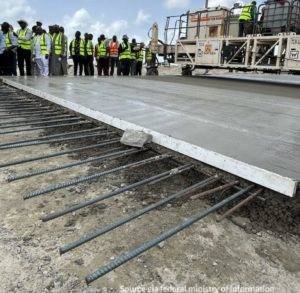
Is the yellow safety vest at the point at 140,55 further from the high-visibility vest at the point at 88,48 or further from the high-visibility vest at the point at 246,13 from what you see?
the high-visibility vest at the point at 246,13

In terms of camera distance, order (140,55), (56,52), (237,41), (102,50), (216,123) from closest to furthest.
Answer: (216,123)
(237,41)
(56,52)
(102,50)
(140,55)

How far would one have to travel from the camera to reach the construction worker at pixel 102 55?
13836 mm

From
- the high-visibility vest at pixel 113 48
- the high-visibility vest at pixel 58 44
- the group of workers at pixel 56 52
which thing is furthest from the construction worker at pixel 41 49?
the high-visibility vest at pixel 113 48

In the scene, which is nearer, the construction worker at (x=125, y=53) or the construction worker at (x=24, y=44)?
the construction worker at (x=24, y=44)

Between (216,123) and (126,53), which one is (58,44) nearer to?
(126,53)

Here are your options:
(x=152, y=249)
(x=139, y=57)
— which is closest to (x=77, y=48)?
(x=139, y=57)

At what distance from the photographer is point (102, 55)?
13977 millimetres

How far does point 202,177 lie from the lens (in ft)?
11.5

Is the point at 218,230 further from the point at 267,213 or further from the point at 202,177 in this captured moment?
the point at 202,177

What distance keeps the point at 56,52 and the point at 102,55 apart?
7.75 ft

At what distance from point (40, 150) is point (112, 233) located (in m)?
2.29

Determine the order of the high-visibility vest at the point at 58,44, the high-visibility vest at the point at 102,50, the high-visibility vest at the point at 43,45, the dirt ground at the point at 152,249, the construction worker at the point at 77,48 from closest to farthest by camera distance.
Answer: the dirt ground at the point at 152,249, the high-visibility vest at the point at 43,45, the high-visibility vest at the point at 58,44, the construction worker at the point at 77,48, the high-visibility vest at the point at 102,50

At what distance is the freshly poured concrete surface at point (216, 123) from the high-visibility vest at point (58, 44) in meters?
6.00

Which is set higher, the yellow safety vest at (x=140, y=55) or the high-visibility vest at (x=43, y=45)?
the high-visibility vest at (x=43, y=45)
